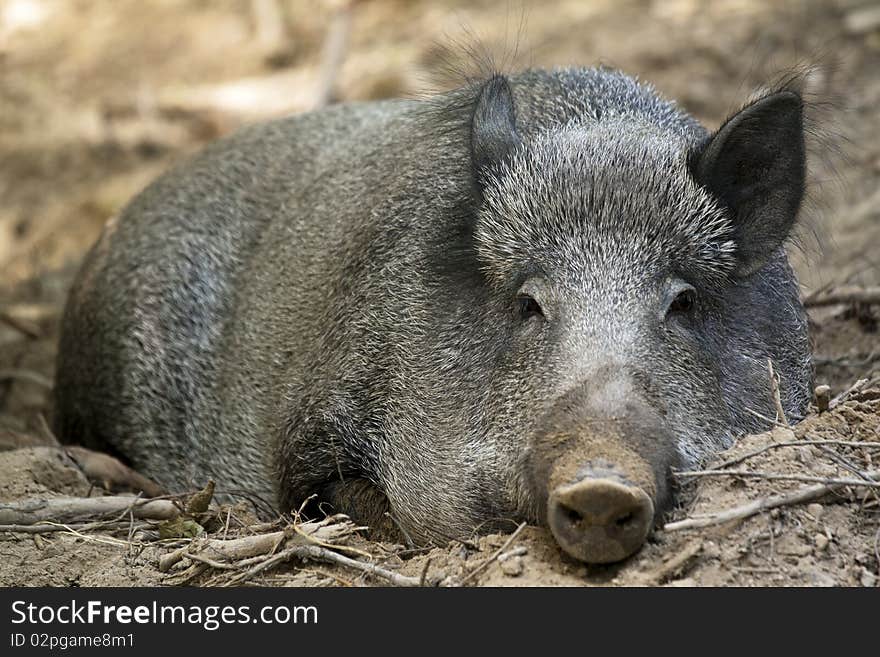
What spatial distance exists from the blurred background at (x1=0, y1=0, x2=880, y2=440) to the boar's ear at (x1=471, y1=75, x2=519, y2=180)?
11.0 feet

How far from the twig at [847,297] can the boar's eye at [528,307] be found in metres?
2.15

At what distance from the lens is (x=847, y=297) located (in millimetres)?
5797

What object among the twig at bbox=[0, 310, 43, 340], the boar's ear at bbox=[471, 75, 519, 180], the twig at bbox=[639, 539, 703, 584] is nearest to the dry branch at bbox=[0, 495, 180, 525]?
the boar's ear at bbox=[471, 75, 519, 180]

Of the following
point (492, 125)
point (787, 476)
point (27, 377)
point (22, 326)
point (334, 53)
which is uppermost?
point (334, 53)

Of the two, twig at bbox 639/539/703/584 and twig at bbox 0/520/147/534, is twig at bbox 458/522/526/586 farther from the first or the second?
twig at bbox 0/520/147/534

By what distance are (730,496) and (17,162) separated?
29.8 ft

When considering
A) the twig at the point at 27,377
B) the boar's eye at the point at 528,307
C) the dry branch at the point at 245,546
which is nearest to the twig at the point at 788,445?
the boar's eye at the point at 528,307

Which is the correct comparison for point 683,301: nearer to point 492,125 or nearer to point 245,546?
point 492,125

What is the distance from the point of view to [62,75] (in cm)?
1217

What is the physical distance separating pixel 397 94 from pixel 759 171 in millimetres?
6251

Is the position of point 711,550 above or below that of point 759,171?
below

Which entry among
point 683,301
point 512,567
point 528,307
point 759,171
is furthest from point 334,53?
point 512,567

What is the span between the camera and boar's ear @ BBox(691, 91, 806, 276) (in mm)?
4168

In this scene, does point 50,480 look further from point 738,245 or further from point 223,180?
point 738,245
